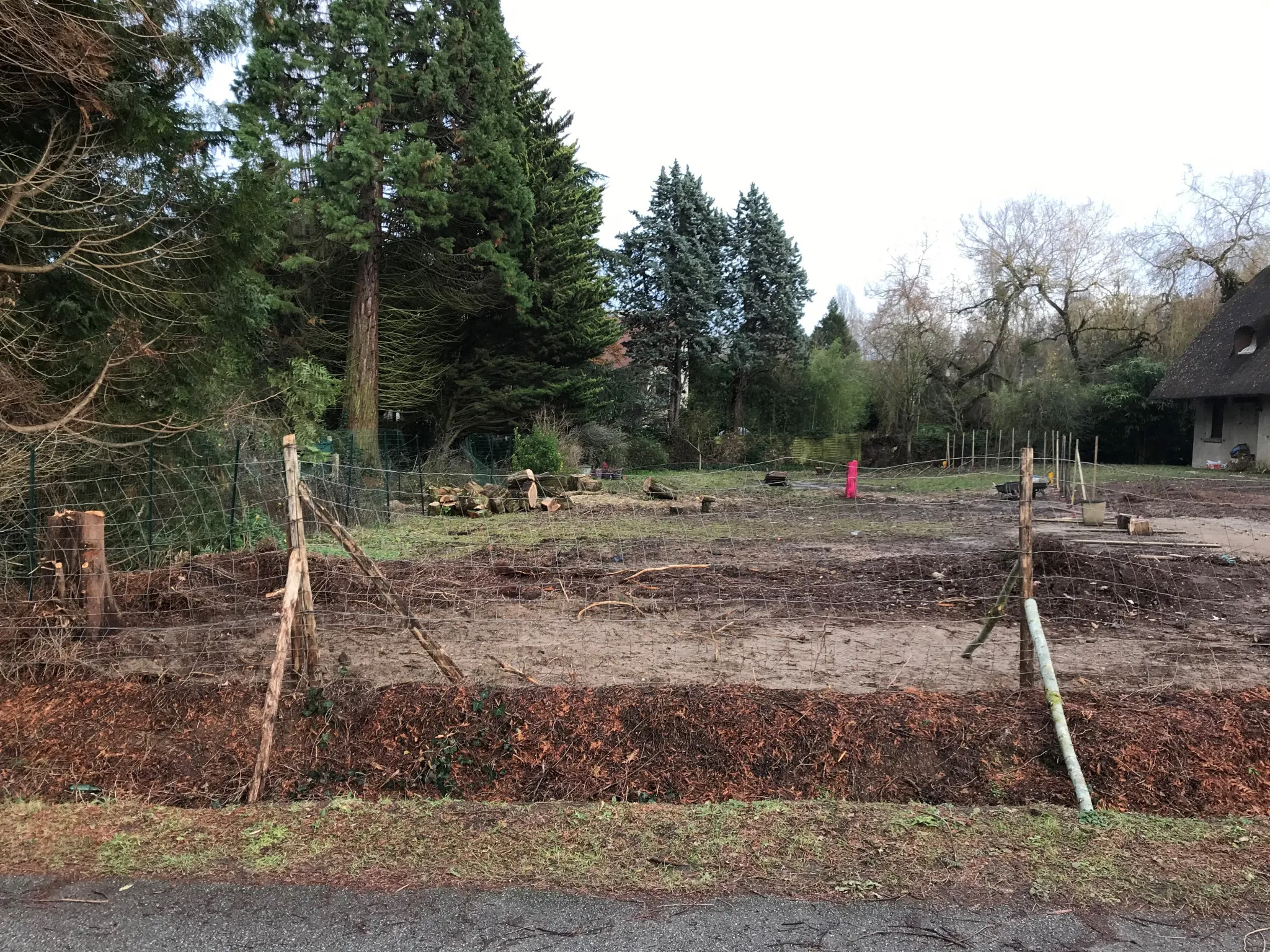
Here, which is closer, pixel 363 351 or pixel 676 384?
pixel 363 351

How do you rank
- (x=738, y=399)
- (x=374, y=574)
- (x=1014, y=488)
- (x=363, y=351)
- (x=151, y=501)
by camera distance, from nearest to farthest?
(x=374, y=574) < (x=151, y=501) < (x=1014, y=488) < (x=363, y=351) < (x=738, y=399)

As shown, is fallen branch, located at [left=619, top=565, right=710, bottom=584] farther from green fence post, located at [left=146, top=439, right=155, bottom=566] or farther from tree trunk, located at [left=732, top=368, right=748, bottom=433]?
tree trunk, located at [left=732, top=368, right=748, bottom=433]

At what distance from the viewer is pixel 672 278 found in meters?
35.8

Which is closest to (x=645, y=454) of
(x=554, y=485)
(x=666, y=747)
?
(x=554, y=485)

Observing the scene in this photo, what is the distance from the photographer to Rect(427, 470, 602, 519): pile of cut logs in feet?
55.7

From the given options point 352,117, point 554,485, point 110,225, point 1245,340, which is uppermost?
point 352,117

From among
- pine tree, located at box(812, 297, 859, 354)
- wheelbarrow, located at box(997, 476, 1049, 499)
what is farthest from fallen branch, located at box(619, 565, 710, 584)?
pine tree, located at box(812, 297, 859, 354)

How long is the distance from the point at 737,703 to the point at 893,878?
4.63ft

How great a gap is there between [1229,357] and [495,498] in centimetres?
2654

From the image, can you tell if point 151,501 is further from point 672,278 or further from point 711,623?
point 672,278

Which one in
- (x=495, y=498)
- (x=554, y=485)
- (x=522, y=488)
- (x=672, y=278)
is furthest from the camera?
(x=672, y=278)

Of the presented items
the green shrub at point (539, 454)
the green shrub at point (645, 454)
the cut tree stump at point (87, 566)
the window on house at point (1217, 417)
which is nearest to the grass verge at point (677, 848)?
the cut tree stump at point (87, 566)

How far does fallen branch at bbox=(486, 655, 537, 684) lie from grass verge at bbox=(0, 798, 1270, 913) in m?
1.59

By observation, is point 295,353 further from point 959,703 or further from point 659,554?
point 959,703
